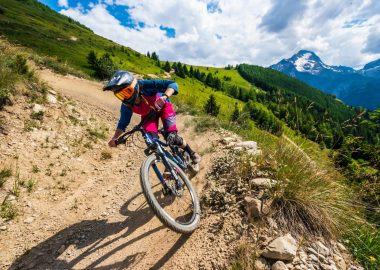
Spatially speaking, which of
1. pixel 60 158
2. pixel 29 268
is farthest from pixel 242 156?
pixel 60 158

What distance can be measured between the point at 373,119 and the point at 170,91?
5828 millimetres

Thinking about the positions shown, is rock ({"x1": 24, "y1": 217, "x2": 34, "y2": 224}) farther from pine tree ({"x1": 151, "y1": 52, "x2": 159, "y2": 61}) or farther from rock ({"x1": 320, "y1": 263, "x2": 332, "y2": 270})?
pine tree ({"x1": 151, "y1": 52, "x2": 159, "y2": 61})

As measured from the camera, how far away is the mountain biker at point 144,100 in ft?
16.0

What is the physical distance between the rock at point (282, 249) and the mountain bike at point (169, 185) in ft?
5.09

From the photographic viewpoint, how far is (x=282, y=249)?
4.04 m

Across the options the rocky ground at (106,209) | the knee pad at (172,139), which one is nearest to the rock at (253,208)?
the rocky ground at (106,209)

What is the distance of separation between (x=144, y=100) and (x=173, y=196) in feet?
7.47

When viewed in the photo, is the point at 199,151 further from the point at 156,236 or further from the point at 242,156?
the point at 156,236

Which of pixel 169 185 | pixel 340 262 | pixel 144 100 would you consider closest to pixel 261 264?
pixel 340 262

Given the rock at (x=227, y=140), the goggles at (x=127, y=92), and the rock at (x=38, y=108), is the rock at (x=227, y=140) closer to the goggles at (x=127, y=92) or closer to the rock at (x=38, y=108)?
the goggles at (x=127, y=92)

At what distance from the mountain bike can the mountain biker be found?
9.9 inches

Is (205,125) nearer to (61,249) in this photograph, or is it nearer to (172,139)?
(172,139)

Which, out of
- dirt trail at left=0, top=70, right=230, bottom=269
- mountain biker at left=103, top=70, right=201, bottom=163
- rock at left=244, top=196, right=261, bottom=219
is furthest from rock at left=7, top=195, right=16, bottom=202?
rock at left=244, top=196, right=261, bottom=219

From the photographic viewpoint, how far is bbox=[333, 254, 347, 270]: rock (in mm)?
4148
